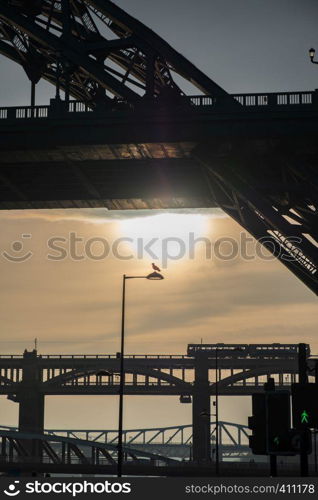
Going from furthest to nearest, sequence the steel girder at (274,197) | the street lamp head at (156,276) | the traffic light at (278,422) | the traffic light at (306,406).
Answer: the steel girder at (274,197) → the street lamp head at (156,276) → the traffic light at (278,422) → the traffic light at (306,406)

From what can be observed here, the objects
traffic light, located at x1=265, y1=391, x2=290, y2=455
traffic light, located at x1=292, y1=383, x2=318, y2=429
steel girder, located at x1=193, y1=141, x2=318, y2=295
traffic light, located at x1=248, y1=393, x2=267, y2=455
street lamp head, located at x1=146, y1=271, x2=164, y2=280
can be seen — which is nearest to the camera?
traffic light, located at x1=292, y1=383, x2=318, y2=429

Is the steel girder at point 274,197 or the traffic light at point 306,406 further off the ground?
the steel girder at point 274,197

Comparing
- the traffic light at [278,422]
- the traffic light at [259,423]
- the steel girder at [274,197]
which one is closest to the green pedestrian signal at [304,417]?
the traffic light at [278,422]

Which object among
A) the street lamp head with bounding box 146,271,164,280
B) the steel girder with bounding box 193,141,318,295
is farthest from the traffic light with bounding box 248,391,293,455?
the steel girder with bounding box 193,141,318,295

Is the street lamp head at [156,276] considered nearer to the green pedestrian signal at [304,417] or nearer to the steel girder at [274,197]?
the steel girder at [274,197]

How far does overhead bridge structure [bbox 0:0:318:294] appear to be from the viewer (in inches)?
2771

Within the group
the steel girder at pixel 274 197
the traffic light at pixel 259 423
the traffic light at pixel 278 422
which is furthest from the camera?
the steel girder at pixel 274 197

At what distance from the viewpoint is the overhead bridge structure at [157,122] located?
70375mm

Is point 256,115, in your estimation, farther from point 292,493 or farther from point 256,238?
point 292,493

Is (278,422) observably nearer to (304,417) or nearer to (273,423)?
(273,423)

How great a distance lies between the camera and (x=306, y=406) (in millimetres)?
23391

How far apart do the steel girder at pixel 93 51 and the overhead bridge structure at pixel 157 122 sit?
0.22 feet

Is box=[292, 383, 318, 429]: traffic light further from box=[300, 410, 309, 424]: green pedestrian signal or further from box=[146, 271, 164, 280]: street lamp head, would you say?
box=[146, 271, 164, 280]: street lamp head

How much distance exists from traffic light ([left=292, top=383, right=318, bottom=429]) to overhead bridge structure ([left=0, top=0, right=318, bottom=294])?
46.1 meters
